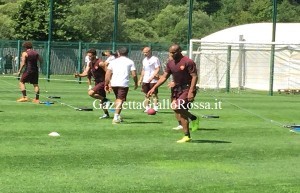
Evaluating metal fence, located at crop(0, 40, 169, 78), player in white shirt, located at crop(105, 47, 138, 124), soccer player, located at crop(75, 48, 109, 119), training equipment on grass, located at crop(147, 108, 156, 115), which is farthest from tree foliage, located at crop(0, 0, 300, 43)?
player in white shirt, located at crop(105, 47, 138, 124)

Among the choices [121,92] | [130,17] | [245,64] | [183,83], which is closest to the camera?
[183,83]

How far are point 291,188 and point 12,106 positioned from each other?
45.5 ft

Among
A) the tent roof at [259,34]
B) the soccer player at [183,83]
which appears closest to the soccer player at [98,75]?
the soccer player at [183,83]

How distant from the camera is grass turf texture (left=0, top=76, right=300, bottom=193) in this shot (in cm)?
1087

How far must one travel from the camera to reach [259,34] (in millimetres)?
49094

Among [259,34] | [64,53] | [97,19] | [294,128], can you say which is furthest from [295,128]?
[97,19]

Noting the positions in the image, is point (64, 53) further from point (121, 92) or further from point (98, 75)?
point (121, 92)

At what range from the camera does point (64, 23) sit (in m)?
67.0

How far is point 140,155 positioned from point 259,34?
36378 millimetres

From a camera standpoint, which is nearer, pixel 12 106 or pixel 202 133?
pixel 202 133

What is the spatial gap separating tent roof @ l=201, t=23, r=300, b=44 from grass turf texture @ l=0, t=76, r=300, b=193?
25.9 m

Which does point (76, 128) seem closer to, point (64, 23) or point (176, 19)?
point (64, 23)

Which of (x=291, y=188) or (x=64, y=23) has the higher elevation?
(x=64, y=23)

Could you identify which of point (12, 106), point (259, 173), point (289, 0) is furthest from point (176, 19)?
point (259, 173)
